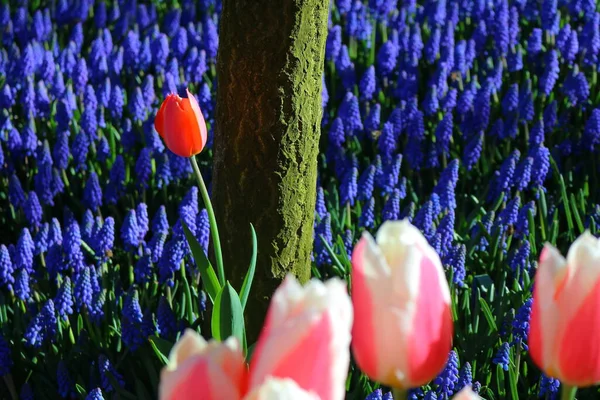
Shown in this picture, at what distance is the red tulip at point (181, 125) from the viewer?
4.85 ft

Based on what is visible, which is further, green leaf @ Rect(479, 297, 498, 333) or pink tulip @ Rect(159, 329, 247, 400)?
green leaf @ Rect(479, 297, 498, 333)

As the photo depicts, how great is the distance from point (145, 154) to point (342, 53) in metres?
1.16

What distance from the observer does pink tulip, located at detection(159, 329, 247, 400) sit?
0.70 m

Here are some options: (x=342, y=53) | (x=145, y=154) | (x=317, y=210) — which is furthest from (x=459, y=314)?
(x=342, y=53)

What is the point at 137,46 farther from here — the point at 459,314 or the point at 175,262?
the point at 459,314

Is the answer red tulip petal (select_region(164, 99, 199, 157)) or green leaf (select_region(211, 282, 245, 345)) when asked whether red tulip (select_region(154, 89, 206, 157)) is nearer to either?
red tulip petal (select_region(164, 99, 199, 157))

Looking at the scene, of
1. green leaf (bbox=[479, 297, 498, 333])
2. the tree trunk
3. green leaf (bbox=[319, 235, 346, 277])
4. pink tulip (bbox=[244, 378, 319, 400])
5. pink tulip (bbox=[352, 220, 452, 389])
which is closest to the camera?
pink tulip (bbox=[244, 378, 319, 400])

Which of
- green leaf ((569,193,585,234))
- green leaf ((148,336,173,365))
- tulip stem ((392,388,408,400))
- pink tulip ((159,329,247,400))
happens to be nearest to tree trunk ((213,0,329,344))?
green leaf ((148,336,173,365))

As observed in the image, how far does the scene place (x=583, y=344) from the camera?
80 cm

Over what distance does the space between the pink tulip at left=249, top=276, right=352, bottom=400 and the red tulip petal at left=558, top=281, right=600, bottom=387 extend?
219 mm

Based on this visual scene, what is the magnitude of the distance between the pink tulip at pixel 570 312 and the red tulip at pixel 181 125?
31.4 inches

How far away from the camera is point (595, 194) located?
10.2 feet

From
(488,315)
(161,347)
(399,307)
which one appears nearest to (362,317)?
(399,307)

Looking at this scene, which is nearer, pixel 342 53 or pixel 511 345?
pixel 511 345
